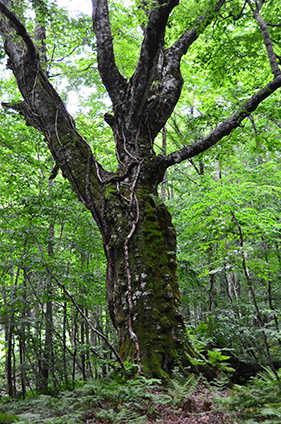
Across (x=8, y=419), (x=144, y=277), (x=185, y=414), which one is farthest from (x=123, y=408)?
(x=144, y=277)

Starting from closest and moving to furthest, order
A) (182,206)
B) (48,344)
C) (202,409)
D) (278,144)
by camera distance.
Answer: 1. (202,409)
2. (278,144)
3. (48,344)
4. (182,206)

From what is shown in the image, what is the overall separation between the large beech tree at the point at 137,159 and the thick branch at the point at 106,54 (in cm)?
2

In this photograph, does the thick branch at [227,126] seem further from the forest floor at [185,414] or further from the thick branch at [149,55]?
the forest floor at [185,414]

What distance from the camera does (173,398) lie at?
245cm

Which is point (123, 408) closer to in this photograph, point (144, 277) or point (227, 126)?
point (144, 277)

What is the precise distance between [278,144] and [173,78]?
2.43 meters

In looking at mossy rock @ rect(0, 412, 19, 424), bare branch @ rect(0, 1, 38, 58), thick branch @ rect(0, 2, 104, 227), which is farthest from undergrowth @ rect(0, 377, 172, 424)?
bare branch @ rect(0, 1, 38, 58)

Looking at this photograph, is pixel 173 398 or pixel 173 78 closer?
pixel 173 398

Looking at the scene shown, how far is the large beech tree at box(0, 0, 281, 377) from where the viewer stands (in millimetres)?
3549

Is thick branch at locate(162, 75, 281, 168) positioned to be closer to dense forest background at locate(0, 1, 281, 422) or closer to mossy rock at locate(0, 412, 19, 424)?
dense forest background at locate(0, 1, 281, 422)

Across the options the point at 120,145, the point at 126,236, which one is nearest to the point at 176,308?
the point at 126,236

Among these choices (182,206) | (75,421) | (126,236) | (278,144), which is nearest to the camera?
(75,421)

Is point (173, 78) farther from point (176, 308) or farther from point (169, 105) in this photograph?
point (176, 308)

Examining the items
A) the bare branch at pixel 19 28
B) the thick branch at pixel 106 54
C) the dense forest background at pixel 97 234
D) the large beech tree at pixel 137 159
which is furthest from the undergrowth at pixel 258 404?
the bare branch at pixel 19 28
